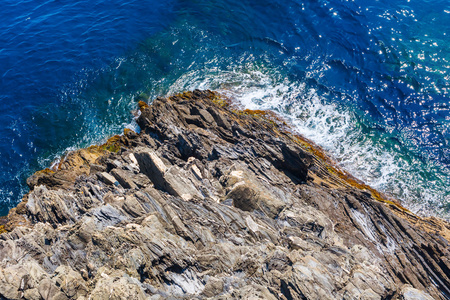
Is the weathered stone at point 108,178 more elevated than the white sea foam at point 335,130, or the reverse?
the white sea foam at point 335,130

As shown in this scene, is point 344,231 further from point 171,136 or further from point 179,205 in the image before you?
point 171,136

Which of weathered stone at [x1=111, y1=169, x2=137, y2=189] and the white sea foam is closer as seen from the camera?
weathered stone at [x1=111, y1=169, x2=137, y2=189]

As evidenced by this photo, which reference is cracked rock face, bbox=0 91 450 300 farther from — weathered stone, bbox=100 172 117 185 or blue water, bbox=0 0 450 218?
blue water, bbox=0 0 450 218

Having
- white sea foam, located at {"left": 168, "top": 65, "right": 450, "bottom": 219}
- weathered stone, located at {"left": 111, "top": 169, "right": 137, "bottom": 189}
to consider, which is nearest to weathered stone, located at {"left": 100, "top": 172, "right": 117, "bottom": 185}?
weathered stone, located at {"left": 111, "top": 169, "right": 137, "bottom": 189}

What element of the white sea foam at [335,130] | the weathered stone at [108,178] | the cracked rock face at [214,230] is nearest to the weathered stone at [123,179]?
the cracked rock face at [214,230]

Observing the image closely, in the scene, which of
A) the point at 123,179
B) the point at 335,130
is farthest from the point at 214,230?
the point at 335,130

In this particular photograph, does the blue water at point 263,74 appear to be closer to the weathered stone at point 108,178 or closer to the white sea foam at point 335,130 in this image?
the white sea foam at point 335,130
